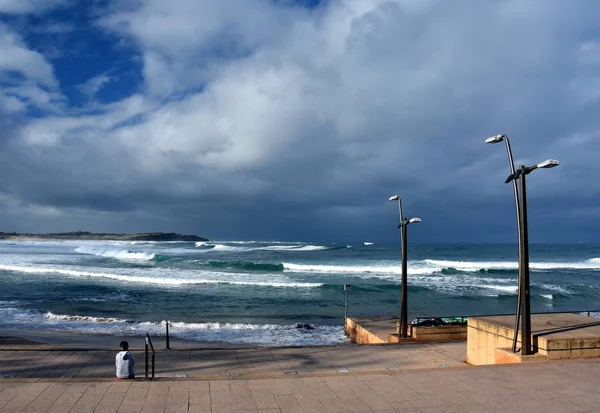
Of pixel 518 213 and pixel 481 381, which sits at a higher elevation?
pixel 518 213

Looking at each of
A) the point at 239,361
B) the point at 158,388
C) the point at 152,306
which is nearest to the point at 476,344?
the point at 239,361

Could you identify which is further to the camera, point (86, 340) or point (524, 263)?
point (86, 340)

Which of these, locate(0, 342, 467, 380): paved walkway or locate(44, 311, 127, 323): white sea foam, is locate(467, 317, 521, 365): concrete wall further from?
locate(44, 311, 127, 323): white sea foam

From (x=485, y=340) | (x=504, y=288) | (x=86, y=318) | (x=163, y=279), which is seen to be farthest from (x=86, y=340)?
(x=504, y=288)

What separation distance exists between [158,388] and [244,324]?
1234cm

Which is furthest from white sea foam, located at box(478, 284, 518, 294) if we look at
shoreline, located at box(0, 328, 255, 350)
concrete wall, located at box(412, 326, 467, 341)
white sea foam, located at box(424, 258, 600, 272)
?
shoreline, located at box(0, 328, 255, 350)

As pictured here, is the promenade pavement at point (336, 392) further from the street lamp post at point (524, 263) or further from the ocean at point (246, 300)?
the ocean at point (246, 300)

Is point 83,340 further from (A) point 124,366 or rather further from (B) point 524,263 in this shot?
(B) point 524,263

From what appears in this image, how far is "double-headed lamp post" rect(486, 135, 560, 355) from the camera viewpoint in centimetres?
817

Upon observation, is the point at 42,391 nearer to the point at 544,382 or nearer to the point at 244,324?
the point at 544,382

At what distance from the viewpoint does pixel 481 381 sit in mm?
7082

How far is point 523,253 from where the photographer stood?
844 centimetres

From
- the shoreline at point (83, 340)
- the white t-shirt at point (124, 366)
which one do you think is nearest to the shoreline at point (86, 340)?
the shoreline at point (83, 340)

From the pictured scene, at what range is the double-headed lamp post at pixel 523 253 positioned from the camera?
8172 mm
